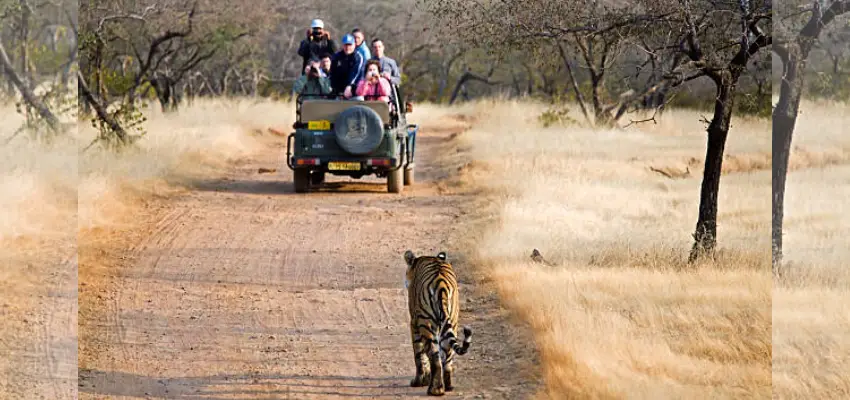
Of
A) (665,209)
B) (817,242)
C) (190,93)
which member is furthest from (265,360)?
(190,93)

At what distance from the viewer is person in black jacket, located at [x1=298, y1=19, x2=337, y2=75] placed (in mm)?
18094

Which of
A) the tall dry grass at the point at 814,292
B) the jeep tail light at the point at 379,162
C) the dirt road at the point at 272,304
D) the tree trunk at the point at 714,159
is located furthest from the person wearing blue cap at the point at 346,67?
the tree trunk at the point at 714,159

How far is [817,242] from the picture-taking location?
13148mm

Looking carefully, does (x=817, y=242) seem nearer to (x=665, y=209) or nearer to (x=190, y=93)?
(x=665, y=209)

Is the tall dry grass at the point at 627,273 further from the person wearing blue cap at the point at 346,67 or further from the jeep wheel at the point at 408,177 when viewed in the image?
the person wearing blue cap at the point at 346,67

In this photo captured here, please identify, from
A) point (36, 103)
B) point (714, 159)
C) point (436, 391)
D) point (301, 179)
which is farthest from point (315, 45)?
point (436, 391)

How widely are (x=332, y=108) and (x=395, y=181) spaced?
144 centimetres

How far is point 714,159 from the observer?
36.7 ft

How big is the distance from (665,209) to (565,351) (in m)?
9.48

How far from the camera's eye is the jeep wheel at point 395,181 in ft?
55.2

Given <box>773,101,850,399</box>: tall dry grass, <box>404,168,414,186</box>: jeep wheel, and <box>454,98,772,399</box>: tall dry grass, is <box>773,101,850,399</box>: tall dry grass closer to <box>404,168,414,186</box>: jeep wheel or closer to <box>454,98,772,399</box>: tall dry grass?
<box>454,98,772,399</box>: tall dry grass

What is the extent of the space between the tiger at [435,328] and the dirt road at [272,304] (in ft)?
0.47

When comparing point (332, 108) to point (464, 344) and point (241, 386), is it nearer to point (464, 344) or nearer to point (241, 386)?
point (241, 386)

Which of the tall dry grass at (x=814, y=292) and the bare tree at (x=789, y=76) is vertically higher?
the bare tree at (x=789, y=76)
